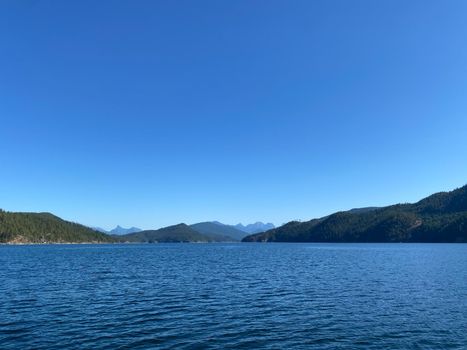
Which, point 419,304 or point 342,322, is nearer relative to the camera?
point 342,322

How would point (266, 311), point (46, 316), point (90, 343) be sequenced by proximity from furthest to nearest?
1. point (266, 311)
2. point (46, 316)
3. point (90, 343)

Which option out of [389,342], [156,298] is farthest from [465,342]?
[156,298]

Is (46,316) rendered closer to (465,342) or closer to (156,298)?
(156,298)

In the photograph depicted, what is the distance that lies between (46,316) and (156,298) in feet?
50.0

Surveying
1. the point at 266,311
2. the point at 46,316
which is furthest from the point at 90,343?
the point at 266,311

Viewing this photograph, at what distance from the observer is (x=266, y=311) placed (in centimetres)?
4559

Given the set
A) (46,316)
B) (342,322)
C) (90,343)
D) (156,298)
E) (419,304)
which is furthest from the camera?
(156,298)

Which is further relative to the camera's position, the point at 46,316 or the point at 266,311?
the point at 266,311

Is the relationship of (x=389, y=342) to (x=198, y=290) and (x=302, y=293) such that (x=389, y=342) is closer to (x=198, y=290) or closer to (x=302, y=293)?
(x=302, y=293)

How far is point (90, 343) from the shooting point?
32438 millimetres

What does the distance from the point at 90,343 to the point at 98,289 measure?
103 feet

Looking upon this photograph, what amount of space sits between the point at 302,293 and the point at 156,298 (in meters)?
22.0

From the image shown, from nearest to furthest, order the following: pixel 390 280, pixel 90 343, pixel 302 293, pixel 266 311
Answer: pixel 90 343 → pixel 266 311 → pixel 302 293 → pixel 390 280

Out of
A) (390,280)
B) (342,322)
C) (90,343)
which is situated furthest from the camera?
(390,280)
